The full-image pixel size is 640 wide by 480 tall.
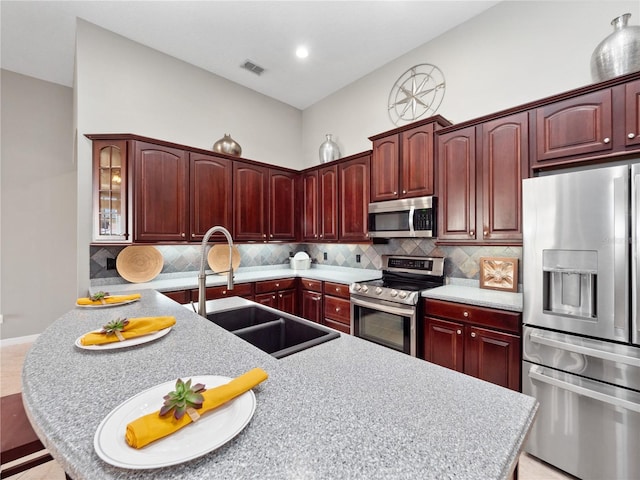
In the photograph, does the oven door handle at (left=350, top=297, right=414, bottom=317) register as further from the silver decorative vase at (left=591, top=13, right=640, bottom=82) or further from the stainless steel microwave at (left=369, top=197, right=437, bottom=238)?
the silver decorative vase at (left=591, top=13, right=640, bottom=82)

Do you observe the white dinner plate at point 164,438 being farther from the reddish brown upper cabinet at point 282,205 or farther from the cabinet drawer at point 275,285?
the reddish brown upper cabinet at point 282,205

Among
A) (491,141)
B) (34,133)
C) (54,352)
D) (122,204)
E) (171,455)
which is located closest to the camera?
(171,455)

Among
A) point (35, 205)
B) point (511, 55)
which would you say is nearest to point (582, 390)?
point (511, 55)

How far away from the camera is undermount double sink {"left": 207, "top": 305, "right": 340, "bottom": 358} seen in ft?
4.69

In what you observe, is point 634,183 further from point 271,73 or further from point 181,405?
point 271,73

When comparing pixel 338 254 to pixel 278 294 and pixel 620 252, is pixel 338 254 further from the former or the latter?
pixel 620 252

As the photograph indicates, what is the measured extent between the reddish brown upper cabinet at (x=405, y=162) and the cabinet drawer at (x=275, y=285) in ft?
4.88

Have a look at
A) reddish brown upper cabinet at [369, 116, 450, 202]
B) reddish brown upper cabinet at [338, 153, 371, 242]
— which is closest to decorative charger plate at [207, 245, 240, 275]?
reddish brown upper cabinet at [338, 153, 371, 242]

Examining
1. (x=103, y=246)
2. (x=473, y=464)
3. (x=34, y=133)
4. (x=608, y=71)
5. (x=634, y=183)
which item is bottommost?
(x=473, y=464)

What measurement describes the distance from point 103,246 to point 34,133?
7.45 ft

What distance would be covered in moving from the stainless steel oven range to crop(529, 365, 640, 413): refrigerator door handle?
0.83 metres

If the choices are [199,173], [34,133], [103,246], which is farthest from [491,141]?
[34,133]

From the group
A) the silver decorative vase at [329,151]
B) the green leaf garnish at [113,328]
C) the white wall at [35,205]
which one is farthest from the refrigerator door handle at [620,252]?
the white wall at [35,205]

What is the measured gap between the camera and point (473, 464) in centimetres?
52
